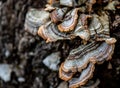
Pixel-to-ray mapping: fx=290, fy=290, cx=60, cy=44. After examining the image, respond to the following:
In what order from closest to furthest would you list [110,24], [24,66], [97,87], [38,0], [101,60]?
[101,60] → [110,24] → [97,87] → [38,0] → [24,66]

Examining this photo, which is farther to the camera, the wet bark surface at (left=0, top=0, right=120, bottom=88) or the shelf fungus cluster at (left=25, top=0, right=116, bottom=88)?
the wet bark surface at (left=0, top=0, right=120, bottom=88)

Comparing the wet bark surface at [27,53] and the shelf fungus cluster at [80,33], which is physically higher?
the shelf fungus cluster at [80,33]

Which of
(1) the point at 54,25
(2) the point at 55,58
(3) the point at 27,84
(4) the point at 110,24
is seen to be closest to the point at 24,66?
(3) the point at 27,84

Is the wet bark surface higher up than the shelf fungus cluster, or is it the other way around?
the shelf fungus cluster

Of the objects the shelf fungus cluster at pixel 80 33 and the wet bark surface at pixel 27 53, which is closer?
the shelf fungus cluster at pixel 80 33

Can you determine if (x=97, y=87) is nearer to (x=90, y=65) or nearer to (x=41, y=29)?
(x=90, y=65)
